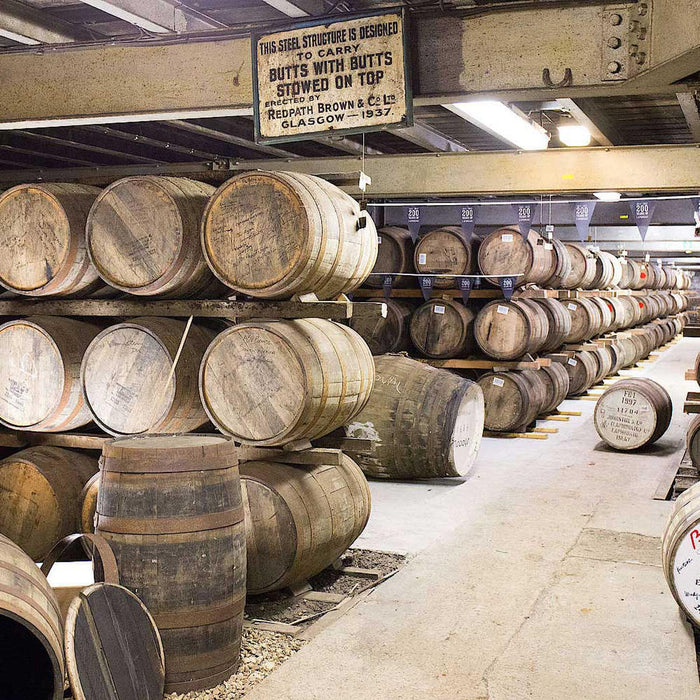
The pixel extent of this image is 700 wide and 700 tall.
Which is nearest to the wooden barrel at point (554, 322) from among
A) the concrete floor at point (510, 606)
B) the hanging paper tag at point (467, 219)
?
the hanging paper tag at point (467, 219)

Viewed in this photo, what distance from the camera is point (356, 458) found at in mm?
8023

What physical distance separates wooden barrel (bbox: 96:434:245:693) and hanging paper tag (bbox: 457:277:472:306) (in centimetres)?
707

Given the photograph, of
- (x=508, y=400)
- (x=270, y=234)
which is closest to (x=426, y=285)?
(x=508, y=400)

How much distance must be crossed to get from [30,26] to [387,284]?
20.2 feet

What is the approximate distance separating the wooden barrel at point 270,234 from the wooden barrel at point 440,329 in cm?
563

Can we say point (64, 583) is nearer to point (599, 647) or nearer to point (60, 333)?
point (60, 333)

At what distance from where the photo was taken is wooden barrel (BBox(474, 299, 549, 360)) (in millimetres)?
10297

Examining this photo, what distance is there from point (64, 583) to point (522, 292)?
26.1 ft

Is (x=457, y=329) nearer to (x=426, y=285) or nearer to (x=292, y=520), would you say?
(x=426, y=285)

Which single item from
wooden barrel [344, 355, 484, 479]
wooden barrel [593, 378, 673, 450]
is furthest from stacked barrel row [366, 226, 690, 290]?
wooden barrel [344, 355, 484, 479]

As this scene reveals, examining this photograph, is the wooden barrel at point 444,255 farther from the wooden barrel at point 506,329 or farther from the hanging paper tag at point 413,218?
the wooden barrel at point 506,329

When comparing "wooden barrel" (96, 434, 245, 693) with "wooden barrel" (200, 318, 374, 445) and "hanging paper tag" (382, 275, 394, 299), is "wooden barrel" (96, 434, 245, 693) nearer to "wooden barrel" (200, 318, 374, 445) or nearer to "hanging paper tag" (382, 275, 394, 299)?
"wooden barrel" (200, 318, 374, 445)

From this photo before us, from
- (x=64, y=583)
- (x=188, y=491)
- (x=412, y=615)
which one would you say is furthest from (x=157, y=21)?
(x=412, y=615)

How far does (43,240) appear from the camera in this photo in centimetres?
523
